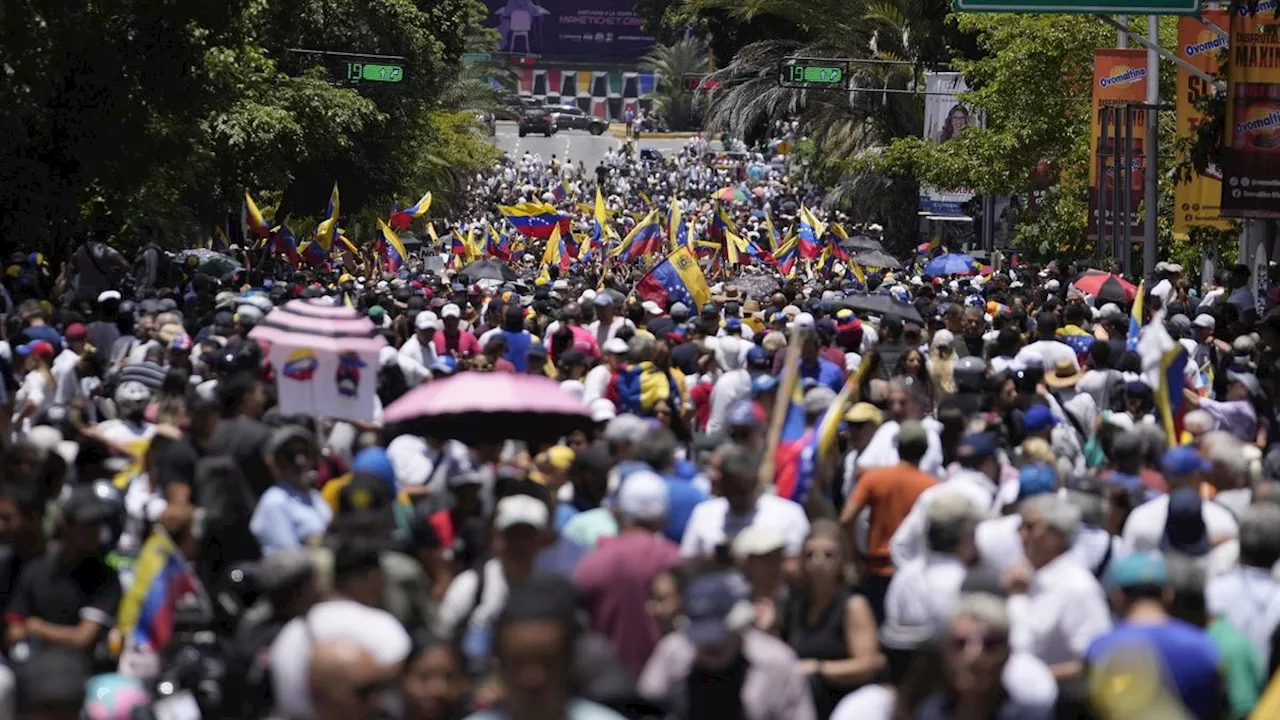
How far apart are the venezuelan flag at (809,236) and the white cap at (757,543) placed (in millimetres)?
28382

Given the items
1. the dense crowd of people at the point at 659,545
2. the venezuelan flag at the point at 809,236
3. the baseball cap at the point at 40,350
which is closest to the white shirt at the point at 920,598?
the dense crowd of people at the point at 659,545

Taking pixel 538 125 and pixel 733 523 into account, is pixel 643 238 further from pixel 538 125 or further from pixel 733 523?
pixel 538 125

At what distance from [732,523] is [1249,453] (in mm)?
3767

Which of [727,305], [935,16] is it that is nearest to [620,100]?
[935,16]

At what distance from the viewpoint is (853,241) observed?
133 feet

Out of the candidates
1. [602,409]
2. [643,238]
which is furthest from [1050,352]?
[643,238]

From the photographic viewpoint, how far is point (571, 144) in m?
119

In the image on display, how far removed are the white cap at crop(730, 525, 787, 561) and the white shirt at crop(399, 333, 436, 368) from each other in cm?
753

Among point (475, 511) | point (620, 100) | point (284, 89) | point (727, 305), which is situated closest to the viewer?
point (475, 511)

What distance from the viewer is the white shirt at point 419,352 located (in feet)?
49.7

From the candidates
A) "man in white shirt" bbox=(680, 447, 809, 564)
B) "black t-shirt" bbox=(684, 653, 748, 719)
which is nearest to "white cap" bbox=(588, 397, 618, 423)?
"man in white shirt" bbox=(680, 447, 809, 564)

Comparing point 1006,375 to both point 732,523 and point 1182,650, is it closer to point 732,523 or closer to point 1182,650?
point 732,523

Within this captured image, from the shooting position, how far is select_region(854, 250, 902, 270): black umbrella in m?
38.2

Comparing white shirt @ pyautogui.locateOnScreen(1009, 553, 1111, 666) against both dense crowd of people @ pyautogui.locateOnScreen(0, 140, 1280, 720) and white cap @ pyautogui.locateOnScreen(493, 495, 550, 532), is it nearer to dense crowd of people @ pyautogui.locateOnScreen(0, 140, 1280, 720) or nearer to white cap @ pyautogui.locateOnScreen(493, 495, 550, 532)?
dense crowd of people @ pyautogui.locateOnScreen(0, 140, 1280, 720)
